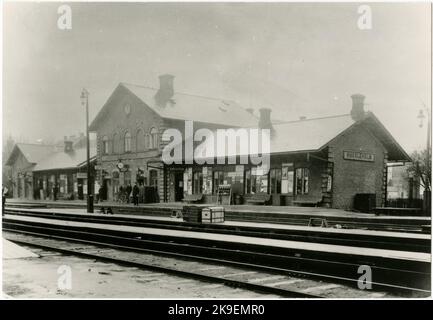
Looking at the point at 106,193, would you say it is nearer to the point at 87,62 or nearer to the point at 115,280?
the point at 87,62

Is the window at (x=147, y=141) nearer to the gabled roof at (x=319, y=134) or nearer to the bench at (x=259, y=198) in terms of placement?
the gabled roof at (x=319, y=134)

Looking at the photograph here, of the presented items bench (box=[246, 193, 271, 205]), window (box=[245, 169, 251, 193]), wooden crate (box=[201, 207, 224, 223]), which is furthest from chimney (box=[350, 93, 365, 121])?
wooden crate (box=[201, 207, 224, 223])

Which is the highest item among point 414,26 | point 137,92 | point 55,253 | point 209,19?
point 137,92

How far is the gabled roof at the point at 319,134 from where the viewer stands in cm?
2312

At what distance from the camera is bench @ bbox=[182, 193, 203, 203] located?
28516mm

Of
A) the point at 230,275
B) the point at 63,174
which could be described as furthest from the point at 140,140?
the point at 230,275

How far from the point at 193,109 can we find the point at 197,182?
6.79m

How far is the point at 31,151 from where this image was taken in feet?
163

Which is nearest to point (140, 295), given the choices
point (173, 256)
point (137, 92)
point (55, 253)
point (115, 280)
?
point (115, 280)

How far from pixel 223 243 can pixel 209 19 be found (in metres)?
5.03

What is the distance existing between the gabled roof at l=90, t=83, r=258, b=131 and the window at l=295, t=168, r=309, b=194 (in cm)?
1041

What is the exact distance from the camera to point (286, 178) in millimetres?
24391

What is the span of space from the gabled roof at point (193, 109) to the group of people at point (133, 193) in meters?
Answer: 5.05

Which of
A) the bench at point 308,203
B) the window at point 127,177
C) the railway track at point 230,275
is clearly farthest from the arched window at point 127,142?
the railway track at point 230,275
